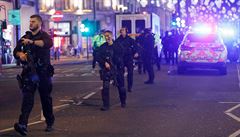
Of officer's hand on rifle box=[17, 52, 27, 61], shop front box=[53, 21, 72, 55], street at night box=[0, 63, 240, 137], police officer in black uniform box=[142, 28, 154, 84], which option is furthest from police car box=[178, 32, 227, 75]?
shop front box=[53, 21, 72, 55]

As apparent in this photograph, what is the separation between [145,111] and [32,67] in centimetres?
346

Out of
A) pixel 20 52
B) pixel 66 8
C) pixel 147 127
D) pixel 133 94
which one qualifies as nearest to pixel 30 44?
pixel 20 52

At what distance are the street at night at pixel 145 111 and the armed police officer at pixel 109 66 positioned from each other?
317mm

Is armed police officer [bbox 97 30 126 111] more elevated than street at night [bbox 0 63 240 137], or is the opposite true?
armed police officer [bbox 97 30 126 111]

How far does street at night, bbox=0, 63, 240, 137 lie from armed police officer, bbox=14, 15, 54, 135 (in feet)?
1.46

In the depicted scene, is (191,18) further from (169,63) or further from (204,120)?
(204,120)

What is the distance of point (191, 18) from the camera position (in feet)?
191

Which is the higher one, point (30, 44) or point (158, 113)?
point (30, 44)

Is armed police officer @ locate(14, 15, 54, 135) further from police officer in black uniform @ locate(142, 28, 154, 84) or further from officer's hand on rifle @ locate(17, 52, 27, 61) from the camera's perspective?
police officer in black uniform @ locate(142, 28, 154, 84)

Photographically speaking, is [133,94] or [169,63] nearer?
[133,94]

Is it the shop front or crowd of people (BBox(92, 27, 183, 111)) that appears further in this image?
the shop front

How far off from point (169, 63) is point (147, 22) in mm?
2945

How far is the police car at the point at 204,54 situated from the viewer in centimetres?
2138

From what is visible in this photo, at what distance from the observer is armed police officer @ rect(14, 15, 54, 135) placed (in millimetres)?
9164
